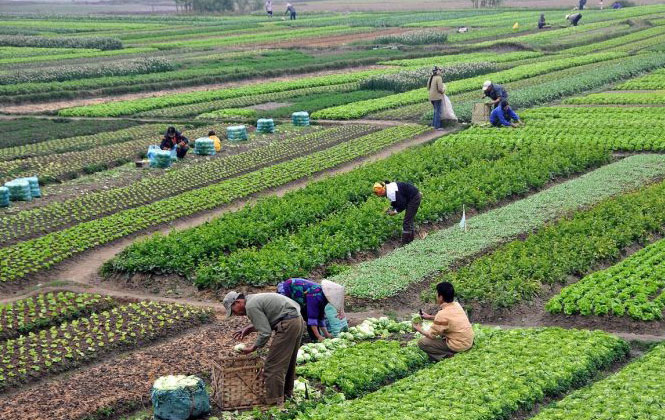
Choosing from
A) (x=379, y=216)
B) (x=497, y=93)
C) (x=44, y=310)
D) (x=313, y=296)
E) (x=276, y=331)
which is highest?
(x=276, y=331)

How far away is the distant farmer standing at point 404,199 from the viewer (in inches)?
830

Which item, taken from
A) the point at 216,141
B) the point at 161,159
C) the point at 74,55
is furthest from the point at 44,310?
the point at 74,55

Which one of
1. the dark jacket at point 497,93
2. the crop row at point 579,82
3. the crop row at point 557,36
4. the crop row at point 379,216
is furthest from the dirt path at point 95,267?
the crop row at point 557,36

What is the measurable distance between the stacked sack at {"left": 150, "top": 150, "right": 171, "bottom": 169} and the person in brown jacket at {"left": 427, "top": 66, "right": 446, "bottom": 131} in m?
9.64

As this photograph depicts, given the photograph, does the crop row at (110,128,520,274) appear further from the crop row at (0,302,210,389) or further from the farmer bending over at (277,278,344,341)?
the farmer bending over at (277,278,344,341)

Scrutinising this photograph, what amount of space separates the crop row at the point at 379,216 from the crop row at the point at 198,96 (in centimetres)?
1890

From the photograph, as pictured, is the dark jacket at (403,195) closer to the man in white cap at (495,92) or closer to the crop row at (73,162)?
the crop row at (73,162)

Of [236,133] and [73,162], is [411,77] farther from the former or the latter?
[73,162]

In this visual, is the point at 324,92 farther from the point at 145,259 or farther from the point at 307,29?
the point at 307,29

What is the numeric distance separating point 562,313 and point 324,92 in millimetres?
31784

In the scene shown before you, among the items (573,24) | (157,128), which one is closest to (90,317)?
(157,128)

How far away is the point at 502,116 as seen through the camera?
35719 mm

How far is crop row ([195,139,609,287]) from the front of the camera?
20.2 meters

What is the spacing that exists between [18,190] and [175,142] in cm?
637
